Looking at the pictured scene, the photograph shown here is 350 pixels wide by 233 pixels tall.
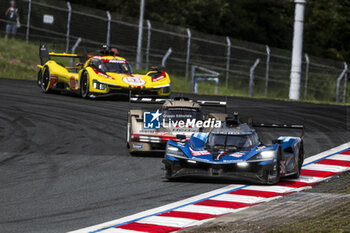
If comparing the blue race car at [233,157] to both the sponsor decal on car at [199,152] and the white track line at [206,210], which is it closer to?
the sponsor decal on car at [199,152]

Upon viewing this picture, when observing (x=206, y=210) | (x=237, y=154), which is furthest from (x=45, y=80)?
(x=206, y=210)

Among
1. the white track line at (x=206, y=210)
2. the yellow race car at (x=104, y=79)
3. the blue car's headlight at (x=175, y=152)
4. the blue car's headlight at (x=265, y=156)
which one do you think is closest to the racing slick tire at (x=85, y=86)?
the yellow race car at (x=104, y=79)

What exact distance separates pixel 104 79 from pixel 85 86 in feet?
3.54

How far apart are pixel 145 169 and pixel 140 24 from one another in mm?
22289

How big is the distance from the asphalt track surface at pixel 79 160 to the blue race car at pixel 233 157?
1.10 ft

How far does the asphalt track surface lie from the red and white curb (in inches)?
12.2

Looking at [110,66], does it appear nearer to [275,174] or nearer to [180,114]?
[180,114]

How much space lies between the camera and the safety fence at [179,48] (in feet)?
122

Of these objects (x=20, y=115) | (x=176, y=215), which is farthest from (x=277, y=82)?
(x=176, y=215)

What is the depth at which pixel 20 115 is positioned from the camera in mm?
22344

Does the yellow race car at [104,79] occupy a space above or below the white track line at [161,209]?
above

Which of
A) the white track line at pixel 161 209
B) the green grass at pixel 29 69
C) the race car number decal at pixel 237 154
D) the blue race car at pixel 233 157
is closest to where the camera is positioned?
the white track line at pixel 161 209

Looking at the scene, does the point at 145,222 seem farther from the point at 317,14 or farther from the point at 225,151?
the point at 317,14

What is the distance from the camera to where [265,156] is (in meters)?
14.1
